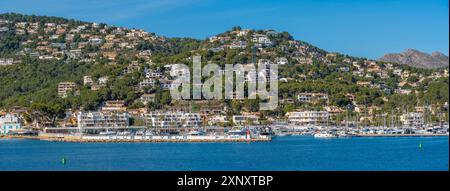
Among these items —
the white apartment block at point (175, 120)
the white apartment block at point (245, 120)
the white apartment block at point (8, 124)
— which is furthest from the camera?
the white apartment block at point (245, 120)

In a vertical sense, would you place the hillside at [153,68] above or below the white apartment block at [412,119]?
above

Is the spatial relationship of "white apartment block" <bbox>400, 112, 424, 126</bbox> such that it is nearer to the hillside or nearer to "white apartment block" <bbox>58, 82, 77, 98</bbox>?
the hillside

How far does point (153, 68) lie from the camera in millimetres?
53781

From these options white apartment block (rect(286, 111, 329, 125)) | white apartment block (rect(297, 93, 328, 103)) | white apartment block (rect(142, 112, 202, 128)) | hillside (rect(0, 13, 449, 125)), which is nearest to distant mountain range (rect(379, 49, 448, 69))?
hillside (rect(0, 13, 449, 125))

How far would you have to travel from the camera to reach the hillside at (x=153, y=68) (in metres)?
47.7

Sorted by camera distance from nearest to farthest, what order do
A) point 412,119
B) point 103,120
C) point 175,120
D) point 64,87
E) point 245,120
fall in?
point 103,120, point 175,120, point 245,120, point 412,119, point 64,87

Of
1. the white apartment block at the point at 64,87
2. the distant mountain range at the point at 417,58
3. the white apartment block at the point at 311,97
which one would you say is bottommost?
the white apartment block at the point at 311,97

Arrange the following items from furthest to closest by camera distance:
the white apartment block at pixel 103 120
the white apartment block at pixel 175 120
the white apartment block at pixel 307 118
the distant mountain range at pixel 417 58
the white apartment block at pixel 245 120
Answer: the distant mountain range at pixel 417 58 → the white apartment block at pixel 307 118 → the white apartment block at pixel 245 120 → the white apartment block at pixel 175 120 → the white apartment block at pixel 103 120

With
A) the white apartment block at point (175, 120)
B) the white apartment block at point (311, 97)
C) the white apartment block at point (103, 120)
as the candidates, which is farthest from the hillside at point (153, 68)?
the white apartment block at point (175, 120)

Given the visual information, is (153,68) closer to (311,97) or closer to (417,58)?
(311,97)

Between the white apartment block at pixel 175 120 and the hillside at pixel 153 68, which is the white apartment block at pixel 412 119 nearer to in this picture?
the hillside at pixel 153 68

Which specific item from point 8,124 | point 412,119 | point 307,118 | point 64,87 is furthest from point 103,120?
point 412,119

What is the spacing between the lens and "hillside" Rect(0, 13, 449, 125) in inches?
1876
